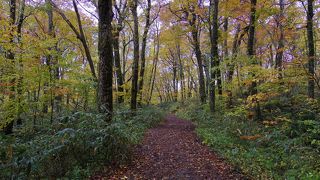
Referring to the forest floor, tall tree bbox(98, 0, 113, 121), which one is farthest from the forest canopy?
the forest floor

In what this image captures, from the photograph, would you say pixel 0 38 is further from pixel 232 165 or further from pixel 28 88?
pixel 232 165

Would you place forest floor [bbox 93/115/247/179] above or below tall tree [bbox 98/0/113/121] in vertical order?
below

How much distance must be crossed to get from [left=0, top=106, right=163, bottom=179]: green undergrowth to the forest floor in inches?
17.9

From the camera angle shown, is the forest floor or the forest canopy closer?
the forest floor

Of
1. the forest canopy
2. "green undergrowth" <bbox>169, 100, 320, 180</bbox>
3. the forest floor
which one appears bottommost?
the forest floor

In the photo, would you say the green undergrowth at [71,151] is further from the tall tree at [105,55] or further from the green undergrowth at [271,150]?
the green undergrowth at [271,150]

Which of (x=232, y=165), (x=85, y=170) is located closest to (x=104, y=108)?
(x=85, y=170)

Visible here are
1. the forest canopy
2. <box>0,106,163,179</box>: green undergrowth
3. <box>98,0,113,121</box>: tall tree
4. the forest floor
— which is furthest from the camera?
<box>98,0,113,121</box>: tall tree

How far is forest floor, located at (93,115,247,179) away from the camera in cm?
548

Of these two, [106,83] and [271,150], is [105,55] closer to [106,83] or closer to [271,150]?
[106,83]

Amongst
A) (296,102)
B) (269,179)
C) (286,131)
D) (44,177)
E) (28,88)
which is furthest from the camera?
(296,102)

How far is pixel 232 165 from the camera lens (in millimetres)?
5953

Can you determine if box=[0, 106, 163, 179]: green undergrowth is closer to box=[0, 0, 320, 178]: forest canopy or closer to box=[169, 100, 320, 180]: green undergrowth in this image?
box=[0, 0, 320, 178]: forest canopy

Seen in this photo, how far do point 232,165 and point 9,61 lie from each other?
8585 mm
